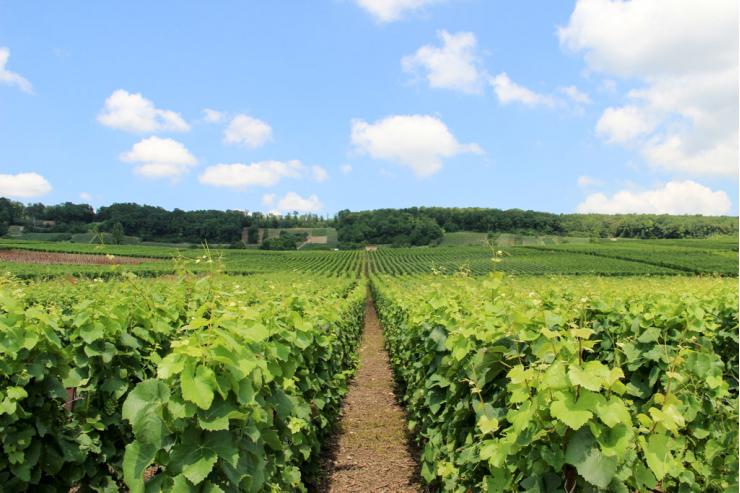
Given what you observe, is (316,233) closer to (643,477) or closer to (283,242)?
(283,242)

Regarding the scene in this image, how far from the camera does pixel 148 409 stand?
8.58 feet

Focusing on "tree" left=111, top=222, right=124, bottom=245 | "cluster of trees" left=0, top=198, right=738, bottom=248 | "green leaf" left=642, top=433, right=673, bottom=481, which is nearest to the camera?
"green leaf" left=642, top=433, right=673, bottom=481

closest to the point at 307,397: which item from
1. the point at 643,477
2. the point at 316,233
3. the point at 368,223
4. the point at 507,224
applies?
the point at 643,477

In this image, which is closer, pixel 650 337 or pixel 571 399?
pixel 571 399

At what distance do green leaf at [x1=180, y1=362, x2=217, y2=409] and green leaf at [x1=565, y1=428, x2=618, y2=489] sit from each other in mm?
1767

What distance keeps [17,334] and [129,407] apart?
1808 mm

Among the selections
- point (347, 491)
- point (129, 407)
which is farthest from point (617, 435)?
point (347, 491)

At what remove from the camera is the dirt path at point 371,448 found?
21.1 ft

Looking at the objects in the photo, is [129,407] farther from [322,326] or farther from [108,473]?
[322,326]

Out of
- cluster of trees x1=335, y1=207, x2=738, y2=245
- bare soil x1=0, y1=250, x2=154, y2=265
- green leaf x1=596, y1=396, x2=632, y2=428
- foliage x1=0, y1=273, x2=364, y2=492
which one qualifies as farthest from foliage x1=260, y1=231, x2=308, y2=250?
green leaf x1=596, y1=396, x2=632, y2=428

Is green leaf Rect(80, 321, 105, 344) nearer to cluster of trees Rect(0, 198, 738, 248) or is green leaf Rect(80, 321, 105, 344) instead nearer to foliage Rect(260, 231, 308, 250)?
cluster of trees Rect(0, 198, 738, 248)

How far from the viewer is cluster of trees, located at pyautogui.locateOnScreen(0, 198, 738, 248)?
117375 mm

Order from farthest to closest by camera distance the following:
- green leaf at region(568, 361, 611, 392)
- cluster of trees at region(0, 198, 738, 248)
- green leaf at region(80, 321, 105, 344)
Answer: cluster of trees at region(0, 198, 738, 248), green leaf at region(80, 321, 105, 344), green leaf at region(568, 361, 611, 392)

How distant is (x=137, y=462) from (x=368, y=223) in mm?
147334
